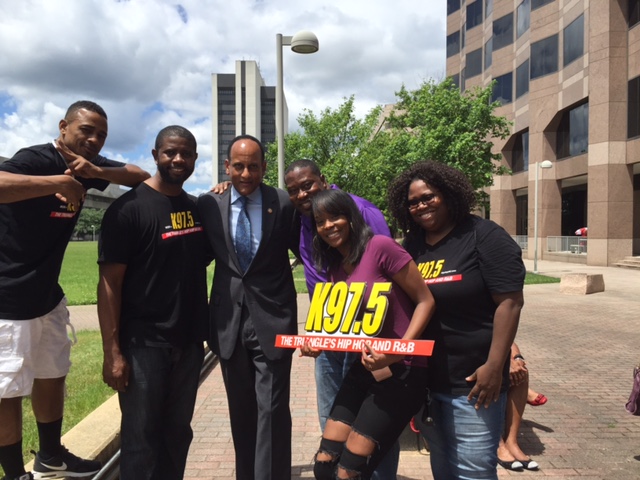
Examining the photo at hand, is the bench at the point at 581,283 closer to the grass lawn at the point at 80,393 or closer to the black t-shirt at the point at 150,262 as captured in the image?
the grass lawn at the point at 80,393

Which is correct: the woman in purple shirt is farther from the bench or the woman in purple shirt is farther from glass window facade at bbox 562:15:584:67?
glass window facade at bbox 562:15:584:67

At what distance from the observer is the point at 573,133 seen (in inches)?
1131

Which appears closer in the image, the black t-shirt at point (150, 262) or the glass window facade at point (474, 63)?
the black t-shirt at point (150, 262)

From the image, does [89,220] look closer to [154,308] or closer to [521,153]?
[521,153]

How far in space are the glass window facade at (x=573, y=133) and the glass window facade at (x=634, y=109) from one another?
3062mm

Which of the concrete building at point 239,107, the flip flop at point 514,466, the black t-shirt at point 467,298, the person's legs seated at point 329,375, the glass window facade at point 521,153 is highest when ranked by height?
the concrete building at point 239,107

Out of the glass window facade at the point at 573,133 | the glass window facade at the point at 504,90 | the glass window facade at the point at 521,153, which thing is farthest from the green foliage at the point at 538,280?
the glass window facade at the point at 504,90

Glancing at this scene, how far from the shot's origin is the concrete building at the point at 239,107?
431 feet

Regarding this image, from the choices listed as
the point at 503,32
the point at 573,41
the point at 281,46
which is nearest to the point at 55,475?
the point at 281,46

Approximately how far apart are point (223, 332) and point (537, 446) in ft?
10.1

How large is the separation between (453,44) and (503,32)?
11.3 m

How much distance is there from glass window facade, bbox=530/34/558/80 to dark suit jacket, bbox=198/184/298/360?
3218 cm

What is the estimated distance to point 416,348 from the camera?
7.20 ft

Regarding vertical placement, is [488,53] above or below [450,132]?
above
